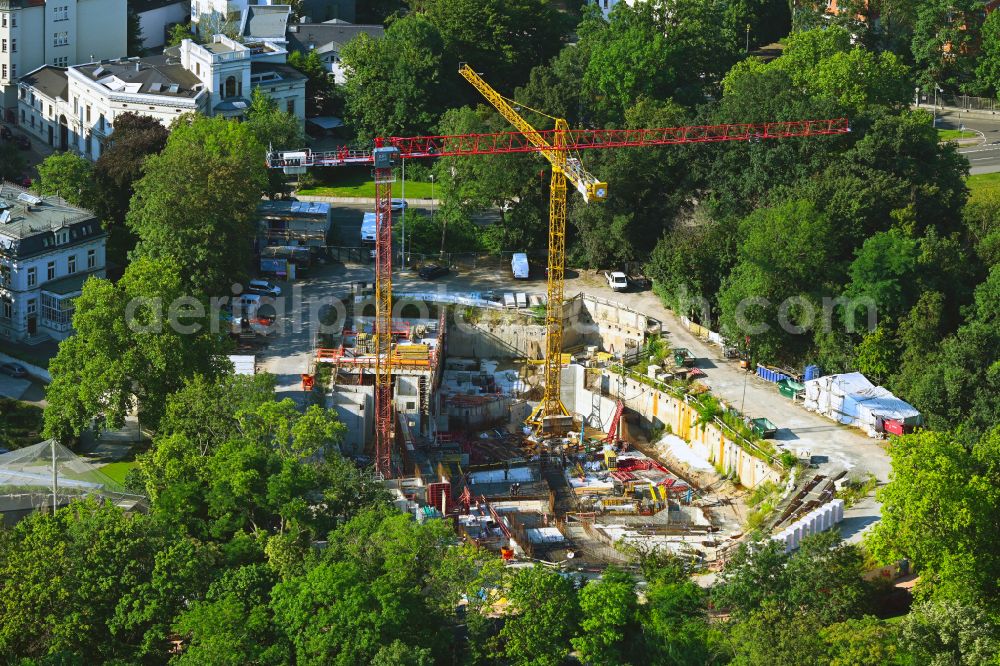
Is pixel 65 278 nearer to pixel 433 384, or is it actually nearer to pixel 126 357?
pixel 126 357

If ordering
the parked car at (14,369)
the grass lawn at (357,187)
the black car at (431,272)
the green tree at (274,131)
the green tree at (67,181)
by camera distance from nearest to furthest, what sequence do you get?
1. the parked car at (14,369)
2. the green tree at (67,181)
3. the black car at (431,272)
4. the green tree at (274,131)
5. the grass lawn at (357,187)

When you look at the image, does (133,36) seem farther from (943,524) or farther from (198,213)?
(943,524)

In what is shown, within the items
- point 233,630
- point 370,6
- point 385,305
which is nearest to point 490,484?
point 385,305

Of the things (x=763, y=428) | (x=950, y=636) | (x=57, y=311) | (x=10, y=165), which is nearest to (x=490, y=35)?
(x=10, y=165)

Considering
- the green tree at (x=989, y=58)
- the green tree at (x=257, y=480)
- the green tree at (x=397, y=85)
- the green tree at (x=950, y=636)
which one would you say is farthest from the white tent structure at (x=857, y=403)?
the green tree at (x=989, y=58)

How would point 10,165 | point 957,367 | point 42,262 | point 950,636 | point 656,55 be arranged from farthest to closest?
1. point 656,55
2. point 10,165
3. point 42,262
4. point 957,367
5. point 950,636

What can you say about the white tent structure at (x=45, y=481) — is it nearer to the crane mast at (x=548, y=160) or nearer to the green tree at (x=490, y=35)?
the crane mast at (x=548, y=160)
